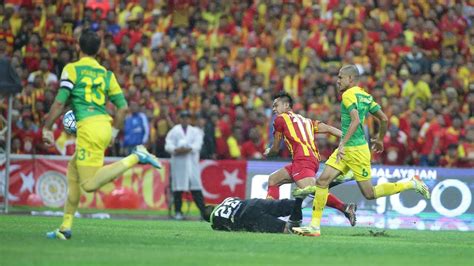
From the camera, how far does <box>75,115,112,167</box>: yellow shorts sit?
43.3 ft

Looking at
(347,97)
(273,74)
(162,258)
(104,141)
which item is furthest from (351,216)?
(273,74)

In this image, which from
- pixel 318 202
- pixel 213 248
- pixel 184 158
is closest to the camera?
pixel 213 248

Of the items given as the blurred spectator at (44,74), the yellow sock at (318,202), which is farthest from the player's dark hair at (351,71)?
the blurred spectator at (44,74)

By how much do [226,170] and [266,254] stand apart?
513 inches

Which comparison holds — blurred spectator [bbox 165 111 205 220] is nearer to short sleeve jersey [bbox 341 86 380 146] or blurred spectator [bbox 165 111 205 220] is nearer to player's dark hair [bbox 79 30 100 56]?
short sleeve jersey [bbox 341 86 380 146]

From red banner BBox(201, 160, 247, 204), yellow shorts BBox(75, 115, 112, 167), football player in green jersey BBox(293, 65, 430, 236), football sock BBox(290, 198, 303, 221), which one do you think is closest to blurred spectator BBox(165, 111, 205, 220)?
red banner BBox(201, 160, 247, 204)

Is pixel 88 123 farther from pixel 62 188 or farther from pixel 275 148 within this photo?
pixel 62 188

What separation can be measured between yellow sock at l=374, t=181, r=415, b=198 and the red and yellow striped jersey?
1.53m

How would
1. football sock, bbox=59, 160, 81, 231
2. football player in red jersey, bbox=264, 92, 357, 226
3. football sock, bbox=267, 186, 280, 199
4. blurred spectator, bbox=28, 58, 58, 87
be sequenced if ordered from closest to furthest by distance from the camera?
football sock, bbox=59, 160, 81, 231
football player in red jersey, bbox=264, 92, 357, 226
football sock, bbox=267, 186, 280, 199
blurred spectator, bbox=28, 58, 58, 87

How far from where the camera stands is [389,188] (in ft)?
53.6

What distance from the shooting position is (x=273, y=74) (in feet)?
93.4

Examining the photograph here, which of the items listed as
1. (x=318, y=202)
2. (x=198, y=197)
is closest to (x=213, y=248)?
(x=318, y=202)

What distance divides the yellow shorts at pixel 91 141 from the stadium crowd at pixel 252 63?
486 inches

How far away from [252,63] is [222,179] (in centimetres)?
445
